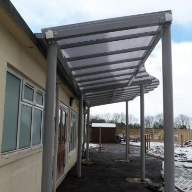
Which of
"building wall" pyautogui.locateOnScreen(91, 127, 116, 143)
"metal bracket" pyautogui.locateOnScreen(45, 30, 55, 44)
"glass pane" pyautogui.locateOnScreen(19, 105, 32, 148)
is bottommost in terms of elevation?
"building wall" pyautogui.locateOnScreen(91, 127, 116, 143)

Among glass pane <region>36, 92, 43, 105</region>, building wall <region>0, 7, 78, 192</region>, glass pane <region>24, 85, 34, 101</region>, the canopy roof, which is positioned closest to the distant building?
the canopy roof

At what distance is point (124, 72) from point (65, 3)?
7.64ft

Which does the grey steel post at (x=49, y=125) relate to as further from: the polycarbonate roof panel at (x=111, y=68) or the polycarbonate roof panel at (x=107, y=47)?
the polycarbonate roof panel at (x=111, y=68)

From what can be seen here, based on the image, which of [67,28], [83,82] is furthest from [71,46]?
[83,82]

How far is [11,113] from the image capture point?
11.2ft

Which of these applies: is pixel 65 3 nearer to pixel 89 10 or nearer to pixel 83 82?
pixel 89 10

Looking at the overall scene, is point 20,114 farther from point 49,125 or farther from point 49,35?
point 49,35

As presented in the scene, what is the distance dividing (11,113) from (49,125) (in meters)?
0.55

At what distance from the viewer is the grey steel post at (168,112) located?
11.5 ft

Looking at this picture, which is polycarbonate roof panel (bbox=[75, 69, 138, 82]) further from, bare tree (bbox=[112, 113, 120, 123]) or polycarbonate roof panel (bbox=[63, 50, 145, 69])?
bare tree (bbox=[112, 113, 120, 123])

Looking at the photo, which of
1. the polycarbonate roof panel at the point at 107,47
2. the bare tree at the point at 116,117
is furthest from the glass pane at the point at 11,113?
the bare tree at the point at 116,117

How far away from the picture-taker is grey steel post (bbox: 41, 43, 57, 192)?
3.35 metres

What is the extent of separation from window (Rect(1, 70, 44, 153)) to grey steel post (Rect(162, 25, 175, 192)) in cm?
215

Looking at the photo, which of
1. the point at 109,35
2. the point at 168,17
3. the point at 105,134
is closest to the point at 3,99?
the point at 109,35
